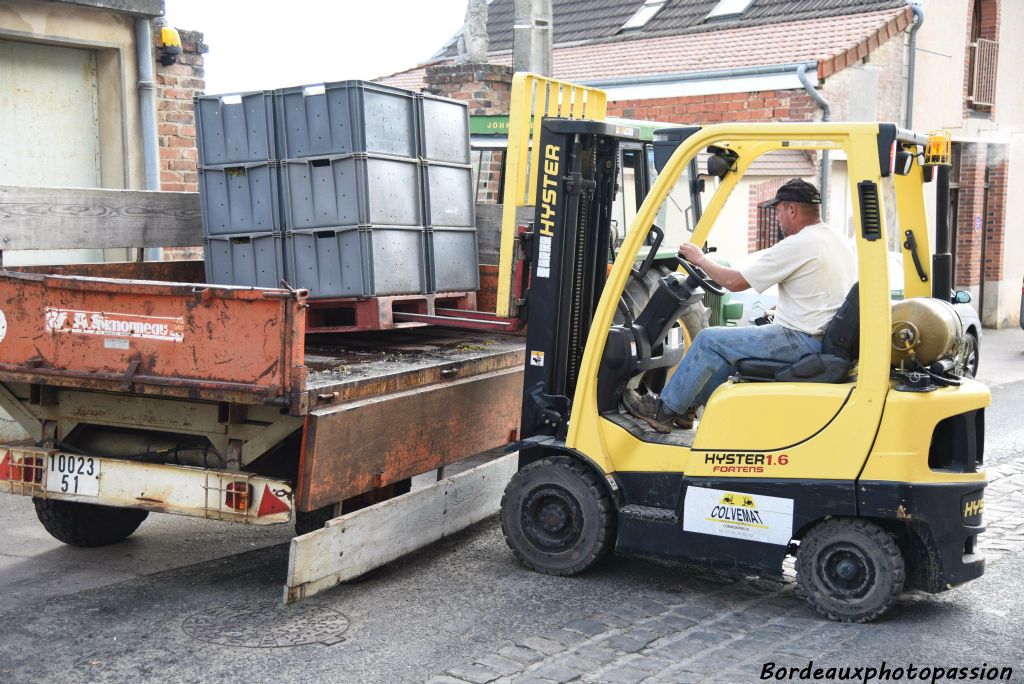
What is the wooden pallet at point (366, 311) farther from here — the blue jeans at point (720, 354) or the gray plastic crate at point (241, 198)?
the blue jeans at point (720, 354)

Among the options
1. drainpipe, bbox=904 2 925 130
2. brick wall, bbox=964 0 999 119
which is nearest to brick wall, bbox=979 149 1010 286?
brick wall, bbox=964 0 999 119

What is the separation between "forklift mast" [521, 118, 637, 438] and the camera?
634 centimetres

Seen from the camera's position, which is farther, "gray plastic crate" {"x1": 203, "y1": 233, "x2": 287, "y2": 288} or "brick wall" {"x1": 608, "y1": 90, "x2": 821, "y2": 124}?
"brick wall" {"x1": 608, "y1": 90, "x2": 821, "y2": 124}

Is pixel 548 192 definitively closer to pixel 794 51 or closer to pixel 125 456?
pixel 125 456

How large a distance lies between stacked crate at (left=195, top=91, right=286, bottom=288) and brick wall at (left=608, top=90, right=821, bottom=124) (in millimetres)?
11176

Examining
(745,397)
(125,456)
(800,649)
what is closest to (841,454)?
(745,397)

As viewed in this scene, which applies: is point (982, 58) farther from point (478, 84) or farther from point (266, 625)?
point (266, 625)

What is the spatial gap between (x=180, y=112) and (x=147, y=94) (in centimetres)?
44

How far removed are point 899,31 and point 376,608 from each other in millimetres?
15590

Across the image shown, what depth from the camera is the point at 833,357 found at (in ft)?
18.2

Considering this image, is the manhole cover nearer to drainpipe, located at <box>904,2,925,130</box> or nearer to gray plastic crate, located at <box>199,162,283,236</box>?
gray plastic crate, located at <box>199,162,283,236</box>

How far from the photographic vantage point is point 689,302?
619cm

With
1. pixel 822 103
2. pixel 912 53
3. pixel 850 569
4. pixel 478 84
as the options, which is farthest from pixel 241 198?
pixel 912 53

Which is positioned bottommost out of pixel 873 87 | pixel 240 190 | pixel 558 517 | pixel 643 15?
pixel 558 517
